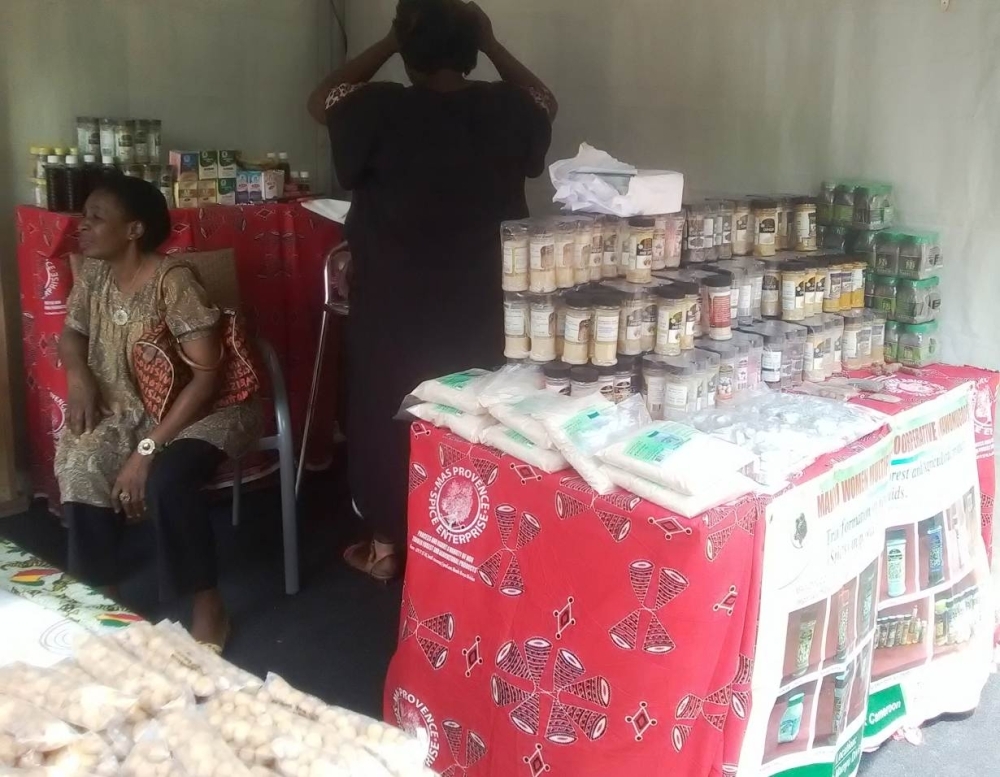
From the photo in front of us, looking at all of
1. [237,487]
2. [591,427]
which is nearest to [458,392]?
[591,427]

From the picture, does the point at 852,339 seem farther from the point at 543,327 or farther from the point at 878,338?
the point at 543,327

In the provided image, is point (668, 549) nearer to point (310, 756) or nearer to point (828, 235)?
point (310, 756)

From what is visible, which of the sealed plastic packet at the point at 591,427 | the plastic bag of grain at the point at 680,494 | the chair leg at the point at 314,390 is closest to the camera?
the plastic bag of grain at the point at 680,494

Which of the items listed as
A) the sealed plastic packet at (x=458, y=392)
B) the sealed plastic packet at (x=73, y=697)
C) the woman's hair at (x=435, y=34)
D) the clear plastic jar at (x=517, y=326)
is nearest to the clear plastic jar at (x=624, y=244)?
the clear plastic jar at (x=517, y=326)

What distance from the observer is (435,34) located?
2105 mm

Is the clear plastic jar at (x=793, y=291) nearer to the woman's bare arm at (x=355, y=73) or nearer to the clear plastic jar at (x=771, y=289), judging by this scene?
the clear plastic jar at (x=771, y=289)

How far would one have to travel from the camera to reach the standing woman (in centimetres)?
214

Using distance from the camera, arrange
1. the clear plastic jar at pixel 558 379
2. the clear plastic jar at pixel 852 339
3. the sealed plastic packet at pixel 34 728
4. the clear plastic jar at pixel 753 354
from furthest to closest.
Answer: the clear plastic jar at pixel 852 339
the clear plastic jar at pixel 753 354
the clear plastic jar at pixel 558 379
the sealed plastic packet at pixel 34 728

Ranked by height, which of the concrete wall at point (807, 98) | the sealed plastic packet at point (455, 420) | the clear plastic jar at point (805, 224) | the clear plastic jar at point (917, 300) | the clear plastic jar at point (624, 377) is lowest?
the sealed plastic packet at point (455, 420)

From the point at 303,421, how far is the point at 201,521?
1098mm

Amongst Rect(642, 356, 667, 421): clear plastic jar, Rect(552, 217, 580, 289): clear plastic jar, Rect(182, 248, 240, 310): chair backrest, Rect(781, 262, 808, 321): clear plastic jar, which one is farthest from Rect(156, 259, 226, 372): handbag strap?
Rect(781, 262, 808, 321): clear plastic jar

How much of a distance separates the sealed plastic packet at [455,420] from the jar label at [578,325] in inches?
8.2

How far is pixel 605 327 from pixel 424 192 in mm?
714

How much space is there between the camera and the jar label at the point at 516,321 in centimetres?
174
